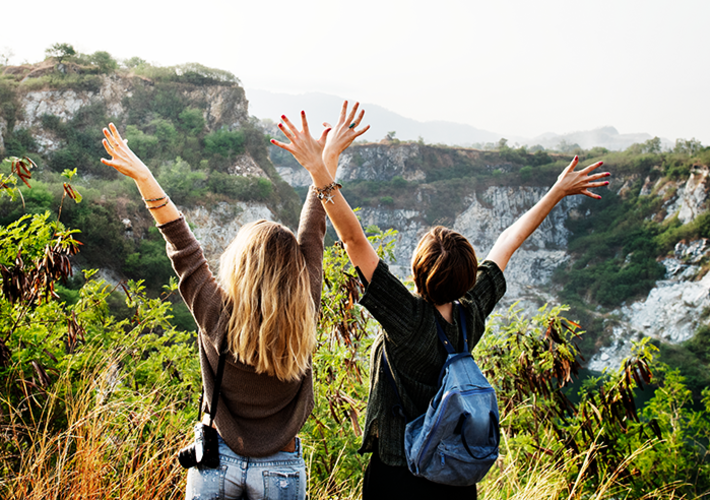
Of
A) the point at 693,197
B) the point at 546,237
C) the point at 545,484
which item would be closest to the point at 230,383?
the point at 545,484

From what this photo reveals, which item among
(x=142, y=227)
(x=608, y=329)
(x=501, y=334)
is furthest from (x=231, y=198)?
(x=608, y=329)

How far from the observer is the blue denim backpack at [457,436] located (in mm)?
959

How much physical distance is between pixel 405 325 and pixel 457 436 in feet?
0.92

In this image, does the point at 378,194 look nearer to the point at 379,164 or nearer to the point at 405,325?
the point at 379,164

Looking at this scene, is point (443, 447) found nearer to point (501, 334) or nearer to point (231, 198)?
point (501, 334)

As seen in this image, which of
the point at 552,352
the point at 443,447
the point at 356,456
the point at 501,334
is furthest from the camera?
the point at 501,334

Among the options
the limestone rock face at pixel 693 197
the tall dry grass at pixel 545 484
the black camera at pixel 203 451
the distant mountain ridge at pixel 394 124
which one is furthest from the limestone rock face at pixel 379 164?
the distant mountain ridge at pixel 394 124

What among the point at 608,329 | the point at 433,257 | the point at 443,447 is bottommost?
the point at 608,329

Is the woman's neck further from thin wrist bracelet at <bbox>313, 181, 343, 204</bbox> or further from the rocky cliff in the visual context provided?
the rocky cliff

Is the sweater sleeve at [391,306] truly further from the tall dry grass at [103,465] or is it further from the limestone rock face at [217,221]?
the limestone rock face at [217,221]

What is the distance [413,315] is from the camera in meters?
1.04

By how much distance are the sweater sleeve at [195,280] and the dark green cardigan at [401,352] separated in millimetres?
351

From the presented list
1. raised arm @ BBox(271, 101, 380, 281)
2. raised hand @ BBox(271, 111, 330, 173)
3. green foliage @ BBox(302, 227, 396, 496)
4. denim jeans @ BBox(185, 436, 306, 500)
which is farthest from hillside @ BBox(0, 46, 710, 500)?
raised hand @ BBox(271, 111, 330, 173)

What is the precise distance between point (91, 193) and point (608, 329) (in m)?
33.4
